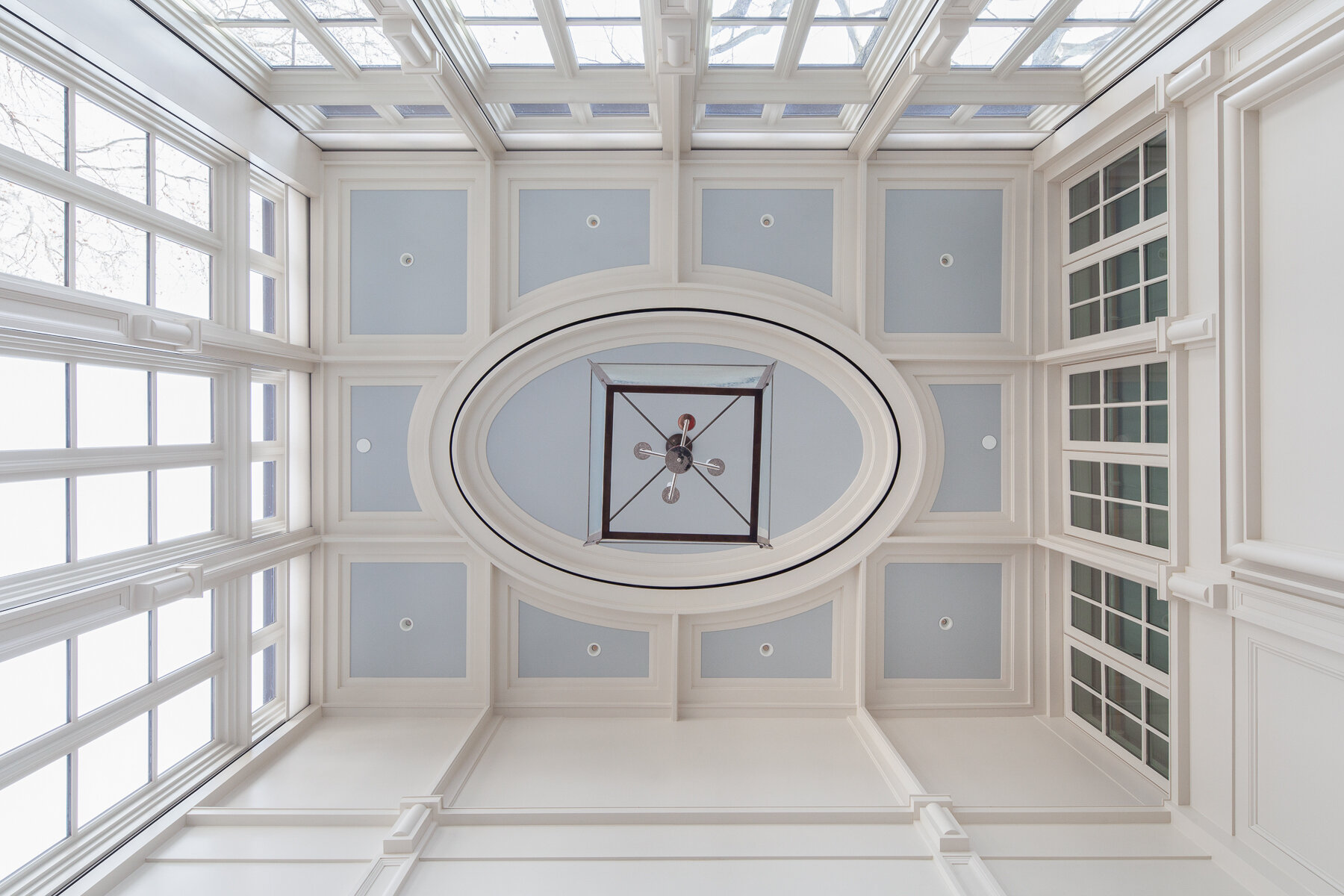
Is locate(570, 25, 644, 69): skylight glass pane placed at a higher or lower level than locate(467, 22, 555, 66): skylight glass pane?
lower

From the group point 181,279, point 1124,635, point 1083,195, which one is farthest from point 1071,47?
point 181,279

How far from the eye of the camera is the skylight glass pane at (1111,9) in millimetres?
3072

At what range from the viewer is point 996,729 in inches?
167

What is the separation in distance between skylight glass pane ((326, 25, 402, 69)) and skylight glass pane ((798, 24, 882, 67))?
219 cm

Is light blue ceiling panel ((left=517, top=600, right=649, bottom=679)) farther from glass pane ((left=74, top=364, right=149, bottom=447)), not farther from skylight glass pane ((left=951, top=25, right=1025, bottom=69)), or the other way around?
skylight glass pane ((left=951, top=25, right=1025, bottom=69))

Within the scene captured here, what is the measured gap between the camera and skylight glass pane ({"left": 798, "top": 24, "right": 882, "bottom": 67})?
3.27 metres

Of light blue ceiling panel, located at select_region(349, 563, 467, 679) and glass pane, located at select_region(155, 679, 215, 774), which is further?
light blue ceiling panel, located at select_region(349, 563, 467, 679)

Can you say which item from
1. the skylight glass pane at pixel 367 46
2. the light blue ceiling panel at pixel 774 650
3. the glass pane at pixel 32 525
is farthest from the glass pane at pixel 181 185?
the light blue ceiling panel at pixel 774 650

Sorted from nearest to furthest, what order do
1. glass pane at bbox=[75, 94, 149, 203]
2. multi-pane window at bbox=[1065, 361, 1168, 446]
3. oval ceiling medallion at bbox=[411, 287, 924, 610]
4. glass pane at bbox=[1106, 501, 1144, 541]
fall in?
glass pane at bbox=[75, 94, 149, 203] → multi-pane window at bbox=[1065, 361, 1168, 446] → glass pane at bbox=[1106, 501, 1144, 541] → oval ceiling medallion at bbox=[411, 287, 924, 610]

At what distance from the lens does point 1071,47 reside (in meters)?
3.40

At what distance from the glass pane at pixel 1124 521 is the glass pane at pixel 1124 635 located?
1.65ft

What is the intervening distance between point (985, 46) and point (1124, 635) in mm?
3499

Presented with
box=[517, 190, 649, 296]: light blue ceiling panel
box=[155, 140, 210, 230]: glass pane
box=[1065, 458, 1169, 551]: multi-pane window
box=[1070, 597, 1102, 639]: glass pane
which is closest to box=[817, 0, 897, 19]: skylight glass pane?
box=[517, 190, 649, 296]: light blue ceiling panel

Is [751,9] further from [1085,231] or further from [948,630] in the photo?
[948,630]
